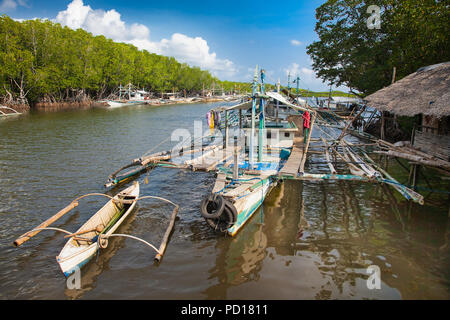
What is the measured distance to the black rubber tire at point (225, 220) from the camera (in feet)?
31.0

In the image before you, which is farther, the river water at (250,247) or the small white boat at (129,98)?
the small white boat at (129,98)

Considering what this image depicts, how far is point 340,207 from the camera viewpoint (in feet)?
42.4

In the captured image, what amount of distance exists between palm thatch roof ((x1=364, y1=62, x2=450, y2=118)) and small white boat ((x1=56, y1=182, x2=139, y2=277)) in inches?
515

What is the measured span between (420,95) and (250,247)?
434 inches

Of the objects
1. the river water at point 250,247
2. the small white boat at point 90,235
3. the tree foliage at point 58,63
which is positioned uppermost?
the tree foliage at point 58,63

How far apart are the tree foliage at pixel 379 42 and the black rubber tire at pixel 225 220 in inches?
650

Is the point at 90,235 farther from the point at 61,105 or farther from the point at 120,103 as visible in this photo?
the point at 120,103

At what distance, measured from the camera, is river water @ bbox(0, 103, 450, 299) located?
7777mm

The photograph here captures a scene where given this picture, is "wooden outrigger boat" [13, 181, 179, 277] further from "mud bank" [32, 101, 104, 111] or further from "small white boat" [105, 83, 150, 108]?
"small white boat" [105, 83, 150, 108]

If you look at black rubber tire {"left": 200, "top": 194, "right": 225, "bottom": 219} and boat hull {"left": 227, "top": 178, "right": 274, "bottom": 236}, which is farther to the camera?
boat hull {"left": 227, "top": 178, "right": 274, "bottom": 236}

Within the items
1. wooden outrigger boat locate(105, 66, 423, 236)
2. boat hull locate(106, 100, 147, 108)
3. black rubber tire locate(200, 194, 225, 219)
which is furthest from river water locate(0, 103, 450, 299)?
boat hull locate(106, 100, 147, 108)

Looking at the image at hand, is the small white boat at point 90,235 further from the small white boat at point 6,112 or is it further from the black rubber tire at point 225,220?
the small white boat at point 6,112

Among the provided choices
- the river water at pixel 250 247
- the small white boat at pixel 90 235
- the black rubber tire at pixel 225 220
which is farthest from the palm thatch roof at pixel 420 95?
the small white boat at pixel 90 235

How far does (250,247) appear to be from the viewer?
9711 mm
